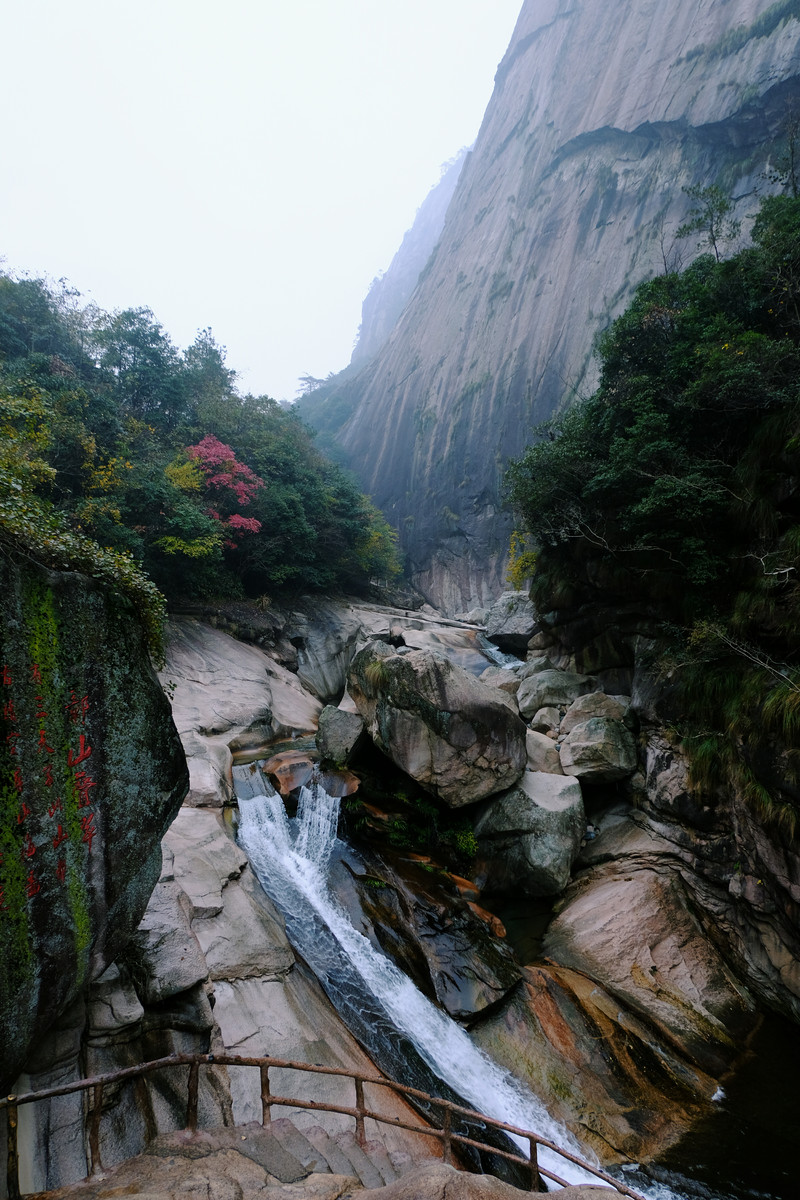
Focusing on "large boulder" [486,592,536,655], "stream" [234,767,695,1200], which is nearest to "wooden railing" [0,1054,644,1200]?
"stream" [234,767,695,1200]

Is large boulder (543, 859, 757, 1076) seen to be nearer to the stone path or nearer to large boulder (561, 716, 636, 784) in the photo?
large boulder (561, 716, 636, 784)

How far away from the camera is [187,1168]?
297cm

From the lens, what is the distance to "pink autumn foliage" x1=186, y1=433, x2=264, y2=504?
16.8 meters

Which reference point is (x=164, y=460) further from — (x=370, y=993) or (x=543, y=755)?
(x=370, y=993)

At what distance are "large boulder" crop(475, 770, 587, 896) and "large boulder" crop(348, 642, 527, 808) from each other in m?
0.41

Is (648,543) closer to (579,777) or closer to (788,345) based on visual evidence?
(788,345)

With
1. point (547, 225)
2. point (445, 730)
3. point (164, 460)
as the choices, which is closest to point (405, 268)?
point (547, 225)

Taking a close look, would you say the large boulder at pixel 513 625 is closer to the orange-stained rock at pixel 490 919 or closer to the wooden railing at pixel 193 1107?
the orange-stained rock at pixel 490 919

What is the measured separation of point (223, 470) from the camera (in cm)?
1738

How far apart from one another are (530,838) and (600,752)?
222 cm

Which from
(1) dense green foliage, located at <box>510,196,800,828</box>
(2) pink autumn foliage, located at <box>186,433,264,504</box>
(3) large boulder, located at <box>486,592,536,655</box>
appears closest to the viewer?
(1) dense green foliage, located at <box>510,196,800,828</box>

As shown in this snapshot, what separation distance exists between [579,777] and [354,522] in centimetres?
1498

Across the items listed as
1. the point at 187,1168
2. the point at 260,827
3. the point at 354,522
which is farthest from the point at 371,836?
the point at 354,522

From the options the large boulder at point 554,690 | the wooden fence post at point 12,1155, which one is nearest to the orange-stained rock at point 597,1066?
the wooden fence post at point 12,1155
